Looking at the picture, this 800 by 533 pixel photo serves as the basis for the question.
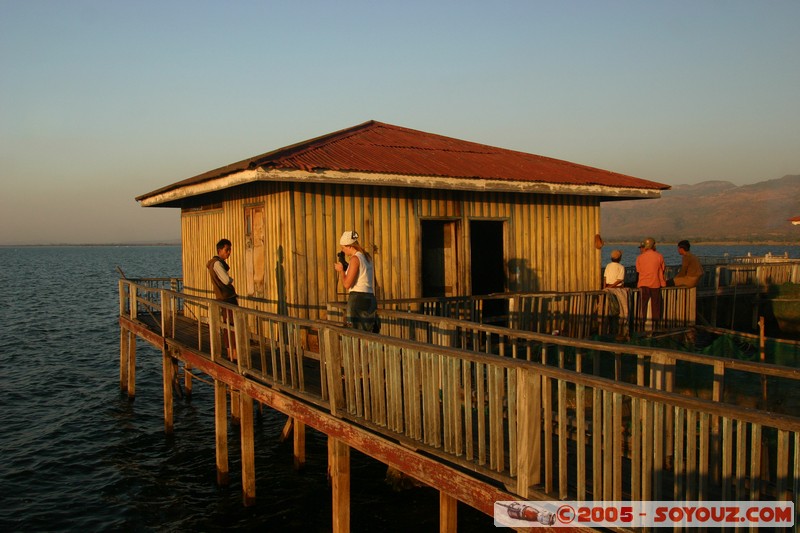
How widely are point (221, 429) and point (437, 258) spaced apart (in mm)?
6159

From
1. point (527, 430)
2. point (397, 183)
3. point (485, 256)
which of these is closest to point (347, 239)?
point (397, 183)

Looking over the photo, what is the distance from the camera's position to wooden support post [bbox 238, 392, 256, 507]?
33.4 feet

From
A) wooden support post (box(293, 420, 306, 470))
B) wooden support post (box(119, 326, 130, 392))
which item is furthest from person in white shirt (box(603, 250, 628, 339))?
wooden support post (box(119, 326, 130, 392))

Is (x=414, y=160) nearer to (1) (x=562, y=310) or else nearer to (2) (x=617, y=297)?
(1) (x=562, y=310)

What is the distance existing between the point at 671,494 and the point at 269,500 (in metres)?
7.64

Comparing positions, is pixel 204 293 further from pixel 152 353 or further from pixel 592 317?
pixel 152 353

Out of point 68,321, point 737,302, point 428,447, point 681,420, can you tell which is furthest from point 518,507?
point 68,321

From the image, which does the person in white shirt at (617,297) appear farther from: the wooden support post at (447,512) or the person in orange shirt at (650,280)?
the wooden support post at (447,512)

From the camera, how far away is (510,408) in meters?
5.03

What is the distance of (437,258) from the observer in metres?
14.7

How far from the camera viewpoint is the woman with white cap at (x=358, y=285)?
27.6 feet

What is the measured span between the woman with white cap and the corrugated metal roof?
227 centimetres

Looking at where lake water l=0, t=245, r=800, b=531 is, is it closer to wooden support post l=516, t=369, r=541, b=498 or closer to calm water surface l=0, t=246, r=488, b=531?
calm water surface l=0, t=246, r=488, b=531

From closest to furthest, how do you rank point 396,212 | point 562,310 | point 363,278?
point 363,278
point 396,212
point 562,310
